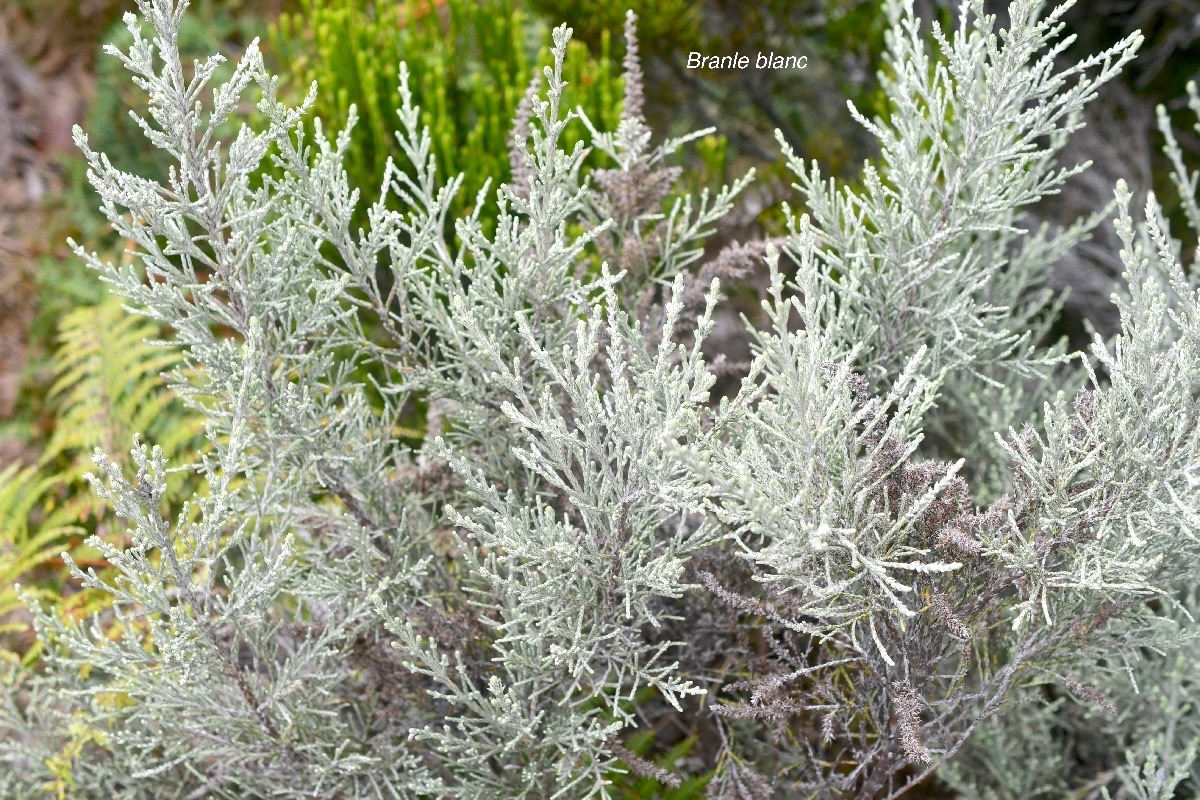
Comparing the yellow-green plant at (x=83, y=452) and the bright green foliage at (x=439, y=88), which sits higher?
the bright green foliage at (x=439, y=88)

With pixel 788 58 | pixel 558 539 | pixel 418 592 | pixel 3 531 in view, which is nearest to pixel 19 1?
pixel 3 531

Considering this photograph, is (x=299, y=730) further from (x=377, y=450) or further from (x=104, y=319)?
(x=104, y=319)

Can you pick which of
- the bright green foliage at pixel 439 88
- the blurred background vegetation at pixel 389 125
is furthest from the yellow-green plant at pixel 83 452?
the bright green foliage at pixel 439 88

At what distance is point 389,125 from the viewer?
2.83m

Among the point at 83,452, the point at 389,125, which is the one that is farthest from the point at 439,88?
the point at 83,452

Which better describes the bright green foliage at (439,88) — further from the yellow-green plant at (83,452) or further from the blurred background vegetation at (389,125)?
the yellow-green plant at (83,452)

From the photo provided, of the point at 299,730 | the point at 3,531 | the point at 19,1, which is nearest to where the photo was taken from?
the point at 299,730

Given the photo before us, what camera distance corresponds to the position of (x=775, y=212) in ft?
9.53

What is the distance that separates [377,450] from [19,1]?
461 cm

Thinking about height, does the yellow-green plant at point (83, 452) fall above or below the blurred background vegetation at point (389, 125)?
below

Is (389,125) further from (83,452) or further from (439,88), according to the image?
(83,452)

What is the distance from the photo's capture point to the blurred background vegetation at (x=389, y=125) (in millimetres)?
2777

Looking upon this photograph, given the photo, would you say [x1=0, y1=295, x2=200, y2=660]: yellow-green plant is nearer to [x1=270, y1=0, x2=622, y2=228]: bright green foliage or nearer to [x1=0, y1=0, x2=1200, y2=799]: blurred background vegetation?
[x1=0, y1=0, x2=1200, y2=799]: blurred background vegetation

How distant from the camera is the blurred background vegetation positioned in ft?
9.11
